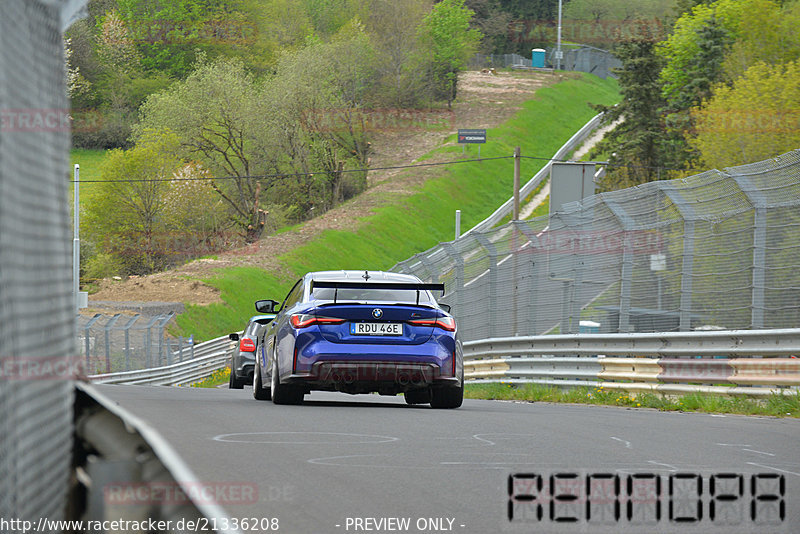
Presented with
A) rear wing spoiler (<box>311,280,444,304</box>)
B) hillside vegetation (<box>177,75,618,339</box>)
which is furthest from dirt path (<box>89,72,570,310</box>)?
rear wing spoiler (<box>311,280,444,304</box>)

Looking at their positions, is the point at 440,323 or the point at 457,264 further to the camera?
the point at 457,264

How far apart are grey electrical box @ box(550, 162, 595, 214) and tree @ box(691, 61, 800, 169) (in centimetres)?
2922

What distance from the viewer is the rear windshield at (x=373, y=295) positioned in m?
11.8

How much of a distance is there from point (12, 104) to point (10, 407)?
2.35 feet

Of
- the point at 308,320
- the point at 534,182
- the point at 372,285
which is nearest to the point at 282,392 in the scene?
the point at 308,320

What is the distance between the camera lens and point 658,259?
53.4ft

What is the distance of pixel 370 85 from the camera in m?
92.3

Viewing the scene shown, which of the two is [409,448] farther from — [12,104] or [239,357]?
[239,357]

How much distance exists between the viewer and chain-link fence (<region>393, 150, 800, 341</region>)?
556 inches

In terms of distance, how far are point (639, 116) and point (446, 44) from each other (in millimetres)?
45138

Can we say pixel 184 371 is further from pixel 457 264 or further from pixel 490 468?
pixel 490 468

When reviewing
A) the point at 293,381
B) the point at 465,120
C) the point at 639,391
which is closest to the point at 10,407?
the point at 293,381

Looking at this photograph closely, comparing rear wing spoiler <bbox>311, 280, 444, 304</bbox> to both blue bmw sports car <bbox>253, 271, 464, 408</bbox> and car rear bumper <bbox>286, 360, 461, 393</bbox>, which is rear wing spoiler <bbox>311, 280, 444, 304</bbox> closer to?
blue bmw sports car <bbox>253, 271, 464, 408</bbox>

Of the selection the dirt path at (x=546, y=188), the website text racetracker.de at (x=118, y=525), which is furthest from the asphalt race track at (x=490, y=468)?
the dirt path at (x=546, y=188)
